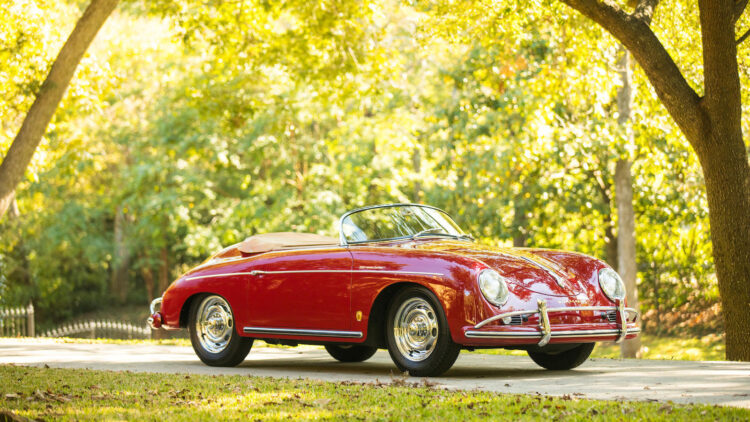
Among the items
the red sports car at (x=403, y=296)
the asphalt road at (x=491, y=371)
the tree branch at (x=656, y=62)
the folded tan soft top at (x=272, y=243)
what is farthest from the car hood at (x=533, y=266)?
the tree branch at (x=656, y=62)

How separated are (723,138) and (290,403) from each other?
21.7ft

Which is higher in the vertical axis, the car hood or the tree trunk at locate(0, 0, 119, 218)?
the tree trunk at locate(0, 0, 119, 218)

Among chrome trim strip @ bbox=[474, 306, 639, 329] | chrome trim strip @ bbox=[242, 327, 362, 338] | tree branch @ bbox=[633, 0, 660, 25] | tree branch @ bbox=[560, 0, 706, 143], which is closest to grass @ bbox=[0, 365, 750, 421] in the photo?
chrome trim strip @ bbox=[474, 306, 639, 329]

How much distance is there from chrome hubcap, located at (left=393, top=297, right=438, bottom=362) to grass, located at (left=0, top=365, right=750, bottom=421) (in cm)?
48

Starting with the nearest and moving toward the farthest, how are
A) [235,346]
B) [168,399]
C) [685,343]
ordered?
1. [168,399]
2. [235,346]
3. [685,343]

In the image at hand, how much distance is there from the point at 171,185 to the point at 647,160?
1484 centimetres

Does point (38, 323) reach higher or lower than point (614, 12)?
lower

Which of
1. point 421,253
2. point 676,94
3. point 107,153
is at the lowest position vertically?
point 421,253

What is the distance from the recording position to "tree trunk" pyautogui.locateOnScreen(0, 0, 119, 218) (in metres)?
13.4

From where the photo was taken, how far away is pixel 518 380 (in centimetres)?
757

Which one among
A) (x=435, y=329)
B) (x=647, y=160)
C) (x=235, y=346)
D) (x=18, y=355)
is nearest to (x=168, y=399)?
(x=435, y=329)

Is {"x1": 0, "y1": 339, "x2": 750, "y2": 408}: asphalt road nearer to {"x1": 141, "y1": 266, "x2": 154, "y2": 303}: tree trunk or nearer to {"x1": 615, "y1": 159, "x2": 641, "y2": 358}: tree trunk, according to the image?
{"x1": 615, "y1": 159, "x2": 641, "y2": 358}: tree trunk

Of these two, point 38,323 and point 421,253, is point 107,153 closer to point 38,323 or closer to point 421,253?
point 38,323

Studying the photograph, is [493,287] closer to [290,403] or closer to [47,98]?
[290,403]
